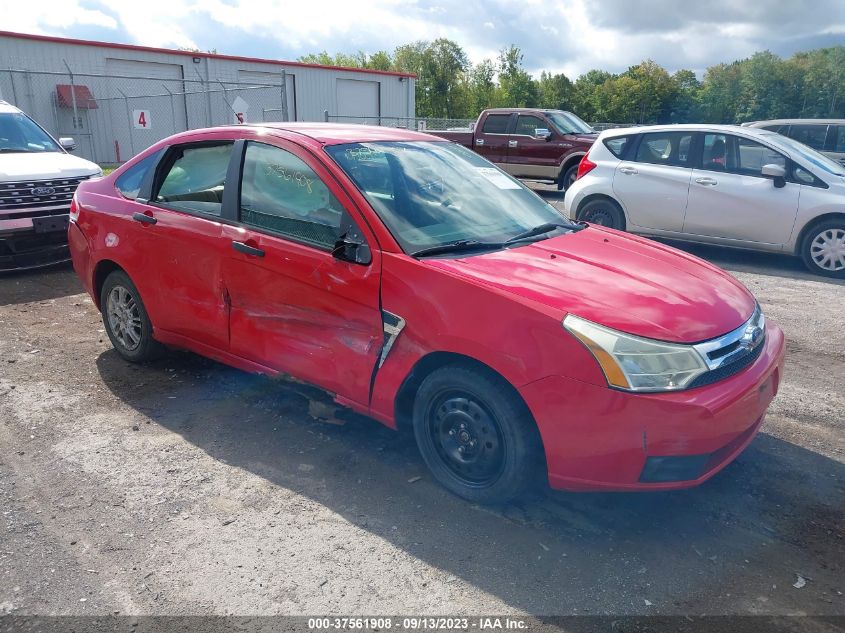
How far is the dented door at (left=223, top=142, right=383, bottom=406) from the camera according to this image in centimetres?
340

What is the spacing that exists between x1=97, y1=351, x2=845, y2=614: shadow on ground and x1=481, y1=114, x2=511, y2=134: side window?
43.4ft

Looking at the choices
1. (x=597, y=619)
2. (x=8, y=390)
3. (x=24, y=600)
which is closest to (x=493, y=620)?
(x=597, y=619)

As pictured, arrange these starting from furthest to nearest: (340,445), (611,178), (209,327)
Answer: (611,178) → (209,327) → (340,445)

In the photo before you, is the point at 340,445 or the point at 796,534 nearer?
the point at 796,534

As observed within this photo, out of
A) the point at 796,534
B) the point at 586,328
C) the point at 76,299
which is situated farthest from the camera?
the point at 76,299

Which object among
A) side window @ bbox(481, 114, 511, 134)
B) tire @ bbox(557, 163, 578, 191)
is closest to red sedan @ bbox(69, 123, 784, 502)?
tire @ bbox(557, 163, 578, 191)

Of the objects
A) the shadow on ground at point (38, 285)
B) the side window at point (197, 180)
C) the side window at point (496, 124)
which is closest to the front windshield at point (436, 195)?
the side window at point (197, 180)

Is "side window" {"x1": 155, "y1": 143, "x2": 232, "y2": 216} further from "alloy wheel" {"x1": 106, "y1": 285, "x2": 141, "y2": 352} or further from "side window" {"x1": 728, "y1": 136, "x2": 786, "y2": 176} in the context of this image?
"side window" {"x1": 728, "y1": 136, "x2": 786, "y2": 176}

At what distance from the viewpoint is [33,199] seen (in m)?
7.50

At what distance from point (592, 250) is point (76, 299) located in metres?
5.44

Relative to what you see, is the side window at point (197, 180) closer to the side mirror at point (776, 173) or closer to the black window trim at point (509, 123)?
the side mirror at point (776, 173)

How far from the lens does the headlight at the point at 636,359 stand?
8.91 ft

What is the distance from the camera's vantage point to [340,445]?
3867mm

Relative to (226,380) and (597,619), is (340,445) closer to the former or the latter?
(226,380)
